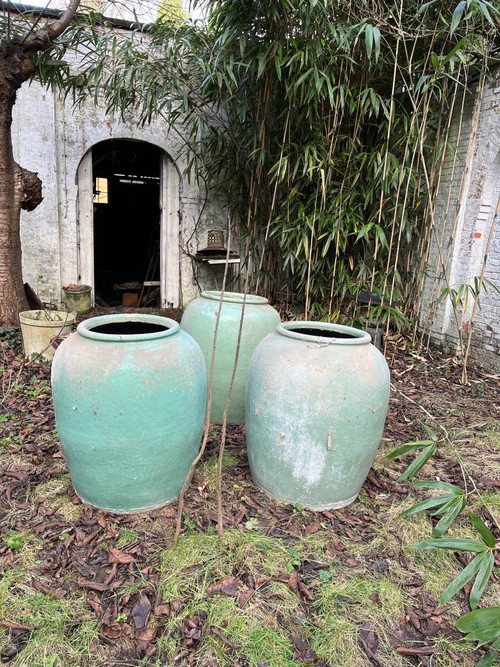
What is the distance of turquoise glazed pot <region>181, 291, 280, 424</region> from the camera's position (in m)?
2.62

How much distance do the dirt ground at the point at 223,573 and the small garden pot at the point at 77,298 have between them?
2.57m

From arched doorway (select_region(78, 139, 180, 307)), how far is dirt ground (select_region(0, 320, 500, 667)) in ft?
11.1

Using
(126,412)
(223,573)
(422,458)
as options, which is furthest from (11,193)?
(422,458)

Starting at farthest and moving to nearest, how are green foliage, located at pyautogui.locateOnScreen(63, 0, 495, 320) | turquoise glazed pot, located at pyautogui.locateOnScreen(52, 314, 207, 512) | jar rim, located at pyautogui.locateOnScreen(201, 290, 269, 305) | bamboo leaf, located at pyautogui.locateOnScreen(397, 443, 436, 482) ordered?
green foliage, located at pyautogui.locateOnScreen(63, 0, 495, 320) < jar rim, located at pyautogui.locateOnScreen(201, 290, 269, 305) < turquoise glazed pot, located at pyautogui.locateOnScreen(52, 314, 207, 512) < bamboo leaf, located at pyautogui.locateOnScreen(397, 443, 436, 482)

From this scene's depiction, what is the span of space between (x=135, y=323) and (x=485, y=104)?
384 cm

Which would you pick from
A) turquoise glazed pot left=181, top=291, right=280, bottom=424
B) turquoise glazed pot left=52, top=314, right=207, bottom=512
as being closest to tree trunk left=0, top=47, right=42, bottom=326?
turquoise glazed pot left=181, top=291, right=280, bottom=424

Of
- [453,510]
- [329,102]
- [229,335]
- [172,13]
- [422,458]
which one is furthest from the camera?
[172,13]

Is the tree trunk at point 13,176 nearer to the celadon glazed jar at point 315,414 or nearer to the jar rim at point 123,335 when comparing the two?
the jar rim at point 123,335

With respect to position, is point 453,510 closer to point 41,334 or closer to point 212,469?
point 212,469

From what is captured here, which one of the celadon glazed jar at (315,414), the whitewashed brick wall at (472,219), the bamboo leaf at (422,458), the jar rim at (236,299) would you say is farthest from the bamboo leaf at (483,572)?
the whitewashed brick wall at (472,219)

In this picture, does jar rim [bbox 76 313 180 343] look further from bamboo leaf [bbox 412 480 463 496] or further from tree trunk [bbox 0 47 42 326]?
tree trunk [bbox 0 47 42 326]

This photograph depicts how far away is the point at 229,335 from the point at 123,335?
925mm

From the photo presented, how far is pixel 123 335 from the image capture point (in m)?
1.77

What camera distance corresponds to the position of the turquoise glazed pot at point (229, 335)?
2.62 m
